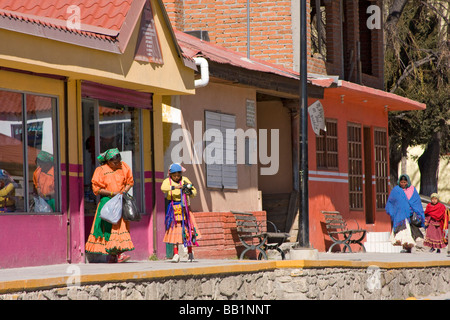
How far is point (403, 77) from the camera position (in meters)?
31.5

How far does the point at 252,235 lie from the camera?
17203 millimetres

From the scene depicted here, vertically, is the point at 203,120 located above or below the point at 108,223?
above

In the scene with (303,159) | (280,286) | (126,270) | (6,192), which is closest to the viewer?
(126,270)

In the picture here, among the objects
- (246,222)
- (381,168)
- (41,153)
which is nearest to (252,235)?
(246,222)

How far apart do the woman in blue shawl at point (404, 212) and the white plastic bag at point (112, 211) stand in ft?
28.6

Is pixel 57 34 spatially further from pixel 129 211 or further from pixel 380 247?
pixel 380 247

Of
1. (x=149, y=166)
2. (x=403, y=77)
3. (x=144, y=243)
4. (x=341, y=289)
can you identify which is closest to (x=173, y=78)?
(x=149, y=166)

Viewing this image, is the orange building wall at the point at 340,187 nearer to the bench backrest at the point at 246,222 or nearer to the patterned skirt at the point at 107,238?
the bench backrest at the point at 246,222

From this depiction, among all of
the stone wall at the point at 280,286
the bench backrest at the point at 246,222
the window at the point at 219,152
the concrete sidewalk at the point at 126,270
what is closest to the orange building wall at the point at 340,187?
the bench backrest at the point at 246,222

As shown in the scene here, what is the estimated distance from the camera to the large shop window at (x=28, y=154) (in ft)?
39.8

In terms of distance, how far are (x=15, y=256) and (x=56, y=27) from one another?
2.80 m

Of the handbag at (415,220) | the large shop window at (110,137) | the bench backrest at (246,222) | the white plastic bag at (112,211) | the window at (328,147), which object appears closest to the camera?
the white plastic bag at (112,211)

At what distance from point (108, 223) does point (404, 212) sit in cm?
866
